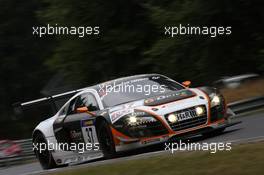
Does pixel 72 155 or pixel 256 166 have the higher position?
pixel 256 166

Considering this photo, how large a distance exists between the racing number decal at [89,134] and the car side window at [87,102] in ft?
1.16

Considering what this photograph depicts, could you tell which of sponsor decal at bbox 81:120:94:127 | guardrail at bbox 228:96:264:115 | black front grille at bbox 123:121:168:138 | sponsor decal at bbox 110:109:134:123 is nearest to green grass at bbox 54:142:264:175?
black front grille at bbox 123:121:168:138

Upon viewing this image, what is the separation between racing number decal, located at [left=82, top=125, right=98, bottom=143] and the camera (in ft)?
40.0

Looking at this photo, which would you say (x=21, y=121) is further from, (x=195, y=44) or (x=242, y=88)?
(x=242, y=88)

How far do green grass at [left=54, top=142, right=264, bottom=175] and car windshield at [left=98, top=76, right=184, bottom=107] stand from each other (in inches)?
93.7

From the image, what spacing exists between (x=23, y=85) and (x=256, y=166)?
4213cm

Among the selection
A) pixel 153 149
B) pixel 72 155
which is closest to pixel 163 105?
pixel 153 149

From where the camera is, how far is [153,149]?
12.8 metres

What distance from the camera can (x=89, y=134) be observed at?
1231cm

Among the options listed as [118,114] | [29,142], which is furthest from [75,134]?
[29,142]

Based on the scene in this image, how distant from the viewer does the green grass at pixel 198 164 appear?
805 centimetres

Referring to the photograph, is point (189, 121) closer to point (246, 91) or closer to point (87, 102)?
point (87, 102)

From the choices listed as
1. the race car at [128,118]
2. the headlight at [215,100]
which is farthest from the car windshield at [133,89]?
the headlight at [215,100]

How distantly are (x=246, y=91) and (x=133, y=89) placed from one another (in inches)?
357
